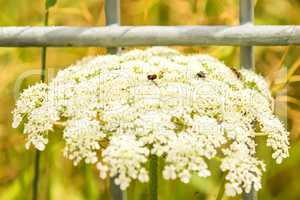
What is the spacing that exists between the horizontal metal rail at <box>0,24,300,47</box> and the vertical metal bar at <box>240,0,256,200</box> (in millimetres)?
23

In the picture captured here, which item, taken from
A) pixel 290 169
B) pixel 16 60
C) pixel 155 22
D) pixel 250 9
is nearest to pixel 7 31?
pixel 16 60

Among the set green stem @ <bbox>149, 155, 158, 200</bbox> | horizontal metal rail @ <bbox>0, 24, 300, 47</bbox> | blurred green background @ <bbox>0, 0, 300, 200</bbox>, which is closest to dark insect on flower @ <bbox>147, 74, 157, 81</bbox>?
green stem @ <bbox>149, 155, 158, 200</bbox>

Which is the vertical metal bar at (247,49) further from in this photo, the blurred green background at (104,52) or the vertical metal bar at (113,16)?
the vertical metal bar at (113,16)

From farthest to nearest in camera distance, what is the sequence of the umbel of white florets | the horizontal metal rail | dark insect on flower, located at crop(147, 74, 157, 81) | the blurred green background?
the blurred green background → the horizontal metal rail → dark insect on flower, located at crop(147, 74, 157, 81) → the umbel of white florets

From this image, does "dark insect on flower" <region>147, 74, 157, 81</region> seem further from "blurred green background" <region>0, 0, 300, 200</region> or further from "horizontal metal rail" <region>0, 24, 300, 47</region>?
"blurred green background" <region>0, 0, 300, 200</region>

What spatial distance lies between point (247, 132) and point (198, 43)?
0.32 metres

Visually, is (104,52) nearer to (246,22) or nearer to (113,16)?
(113,16)

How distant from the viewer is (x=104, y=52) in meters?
1.16

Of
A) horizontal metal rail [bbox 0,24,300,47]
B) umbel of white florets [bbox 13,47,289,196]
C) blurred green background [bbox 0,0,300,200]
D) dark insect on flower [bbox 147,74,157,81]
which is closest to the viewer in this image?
umbel of white florets [bbox 13,47,289,196]

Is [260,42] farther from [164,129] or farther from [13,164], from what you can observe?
[13,164]

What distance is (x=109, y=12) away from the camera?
1068 mm

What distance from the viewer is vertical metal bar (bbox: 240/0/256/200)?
1.05m

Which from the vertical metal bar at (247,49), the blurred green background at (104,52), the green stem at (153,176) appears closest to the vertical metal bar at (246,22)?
the vertical metal bar at (247,49)

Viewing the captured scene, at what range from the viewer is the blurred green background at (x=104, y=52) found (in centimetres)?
117
